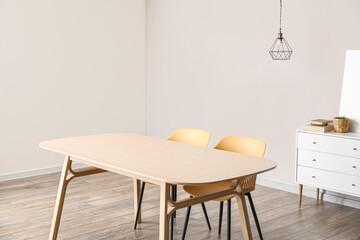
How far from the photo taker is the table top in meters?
2.62

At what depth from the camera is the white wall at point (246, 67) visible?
4.54 meters

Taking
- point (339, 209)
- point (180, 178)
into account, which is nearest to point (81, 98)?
point (339, 209)

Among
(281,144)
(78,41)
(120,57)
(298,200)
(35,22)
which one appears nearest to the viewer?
(298,200)

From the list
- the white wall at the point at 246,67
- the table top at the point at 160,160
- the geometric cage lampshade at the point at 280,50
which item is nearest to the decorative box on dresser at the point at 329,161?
the white wall at the point at 246,67

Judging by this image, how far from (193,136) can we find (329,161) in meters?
1.21

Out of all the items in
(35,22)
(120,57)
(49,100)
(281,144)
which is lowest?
(281,144)

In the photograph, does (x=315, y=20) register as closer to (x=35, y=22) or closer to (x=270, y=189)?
(x=270, y=189)

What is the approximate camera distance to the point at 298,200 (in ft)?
15.3

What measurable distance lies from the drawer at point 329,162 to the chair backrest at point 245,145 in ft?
3.30

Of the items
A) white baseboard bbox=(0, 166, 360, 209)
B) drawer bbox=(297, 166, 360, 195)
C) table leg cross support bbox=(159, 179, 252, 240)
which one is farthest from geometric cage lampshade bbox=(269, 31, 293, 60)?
table leg cross support bbox=(159, 179, 252, 240)

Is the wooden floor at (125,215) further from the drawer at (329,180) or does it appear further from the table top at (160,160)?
the table top at (160,160)

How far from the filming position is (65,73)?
574 cm

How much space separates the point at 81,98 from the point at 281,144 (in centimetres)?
248

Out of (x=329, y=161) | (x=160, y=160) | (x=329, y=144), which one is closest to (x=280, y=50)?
(x=329, y=144)
